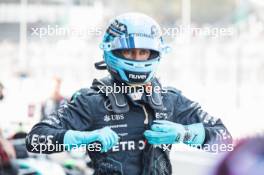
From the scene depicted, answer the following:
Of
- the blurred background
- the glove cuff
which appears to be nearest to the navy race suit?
A: the glove cuff

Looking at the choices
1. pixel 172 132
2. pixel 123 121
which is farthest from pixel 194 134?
pixel 123 121

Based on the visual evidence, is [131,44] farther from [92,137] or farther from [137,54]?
[92,137]

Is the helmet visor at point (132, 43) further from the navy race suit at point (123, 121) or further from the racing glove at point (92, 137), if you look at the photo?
the racing glove at point (92, 137)

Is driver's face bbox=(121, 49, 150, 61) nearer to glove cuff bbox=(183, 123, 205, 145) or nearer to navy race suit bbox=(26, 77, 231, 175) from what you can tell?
navy race suit bbox=(26, 77, 231, 175)

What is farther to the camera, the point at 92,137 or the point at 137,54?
the point at 137,54

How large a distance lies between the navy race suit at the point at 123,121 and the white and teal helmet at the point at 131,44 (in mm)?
42

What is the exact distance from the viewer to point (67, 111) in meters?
1.27

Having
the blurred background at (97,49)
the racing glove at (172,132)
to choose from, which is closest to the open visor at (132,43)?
the racing glove at (172,132)

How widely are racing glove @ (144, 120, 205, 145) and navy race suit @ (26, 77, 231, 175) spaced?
1cm

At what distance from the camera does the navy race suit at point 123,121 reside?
1268mm

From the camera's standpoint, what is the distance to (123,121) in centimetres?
131

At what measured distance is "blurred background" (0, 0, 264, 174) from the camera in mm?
1809

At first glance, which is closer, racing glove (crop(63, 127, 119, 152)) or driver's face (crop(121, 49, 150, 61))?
racing glove (crop(63, 127, 119, 152))

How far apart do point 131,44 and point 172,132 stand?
0.72ft
